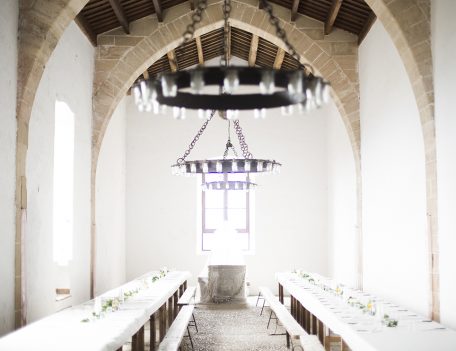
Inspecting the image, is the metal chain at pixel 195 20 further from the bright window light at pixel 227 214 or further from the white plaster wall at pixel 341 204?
the bright window light at pixel 227 214

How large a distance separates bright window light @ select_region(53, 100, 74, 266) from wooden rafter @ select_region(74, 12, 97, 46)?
4.53 feet

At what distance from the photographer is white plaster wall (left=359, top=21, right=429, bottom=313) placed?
7004 millimetres

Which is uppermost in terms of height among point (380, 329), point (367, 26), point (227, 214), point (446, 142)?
point (367, 26)

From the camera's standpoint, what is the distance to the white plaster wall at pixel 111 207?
35.1 ft

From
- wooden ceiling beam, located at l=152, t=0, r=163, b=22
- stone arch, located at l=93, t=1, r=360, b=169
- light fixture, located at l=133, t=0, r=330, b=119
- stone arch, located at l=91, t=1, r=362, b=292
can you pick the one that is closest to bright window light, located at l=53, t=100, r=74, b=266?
stone arch, located at l=91, t=1, r=362, b=292

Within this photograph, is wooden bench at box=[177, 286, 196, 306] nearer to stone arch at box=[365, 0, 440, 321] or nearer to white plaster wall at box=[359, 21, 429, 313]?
white plaster wall at box=[359, 21, 429, 313]

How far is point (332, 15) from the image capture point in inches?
356

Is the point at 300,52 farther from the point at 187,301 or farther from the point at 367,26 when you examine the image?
the point at 187,301

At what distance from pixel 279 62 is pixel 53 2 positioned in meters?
6.59

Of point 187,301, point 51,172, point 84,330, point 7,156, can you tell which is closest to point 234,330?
point 187,301

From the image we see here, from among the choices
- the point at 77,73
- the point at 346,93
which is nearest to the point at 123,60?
the point at 77,73

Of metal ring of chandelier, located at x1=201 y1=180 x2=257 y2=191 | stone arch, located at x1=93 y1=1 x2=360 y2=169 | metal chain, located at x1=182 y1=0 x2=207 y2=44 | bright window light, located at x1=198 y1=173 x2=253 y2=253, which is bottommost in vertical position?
bright window light, located at x1=198 y1=173 x2=253 y2=253

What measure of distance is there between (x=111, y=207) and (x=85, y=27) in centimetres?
381

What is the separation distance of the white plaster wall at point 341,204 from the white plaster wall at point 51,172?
450 centimetres
